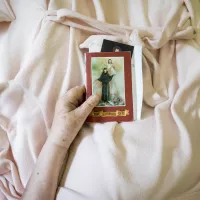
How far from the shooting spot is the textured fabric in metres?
0.72

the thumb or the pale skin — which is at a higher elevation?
the thumb

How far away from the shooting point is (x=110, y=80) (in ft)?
2.85

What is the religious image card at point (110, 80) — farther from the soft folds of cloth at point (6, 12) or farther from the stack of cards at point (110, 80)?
the soft folds of cloth at point (6, 12)

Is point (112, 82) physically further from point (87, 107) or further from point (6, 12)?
point (6, 12)

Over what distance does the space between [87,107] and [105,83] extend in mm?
123

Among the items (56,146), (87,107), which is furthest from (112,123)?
(56,146)

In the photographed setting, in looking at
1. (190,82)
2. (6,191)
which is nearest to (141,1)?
(190,82)

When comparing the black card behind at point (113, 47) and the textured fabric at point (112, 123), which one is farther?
the black card behind at point (113, 47)

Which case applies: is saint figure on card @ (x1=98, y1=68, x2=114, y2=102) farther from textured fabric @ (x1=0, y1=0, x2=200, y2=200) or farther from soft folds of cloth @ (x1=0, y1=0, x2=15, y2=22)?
soft folds of cloth @ (x1=0, y1=0, x2=15, y2=22)

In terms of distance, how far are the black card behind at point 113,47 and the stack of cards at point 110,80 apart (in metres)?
0.03

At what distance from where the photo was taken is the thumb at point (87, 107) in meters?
0.80

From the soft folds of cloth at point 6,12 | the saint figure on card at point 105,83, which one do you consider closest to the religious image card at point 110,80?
the saint figure on card at point 105,83

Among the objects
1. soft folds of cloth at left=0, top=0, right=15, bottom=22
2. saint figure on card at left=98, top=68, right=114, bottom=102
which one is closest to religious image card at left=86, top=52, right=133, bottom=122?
saint figure on card at left=98, top=68, right=114, bottom=102

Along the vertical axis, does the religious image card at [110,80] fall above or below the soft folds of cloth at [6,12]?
below
